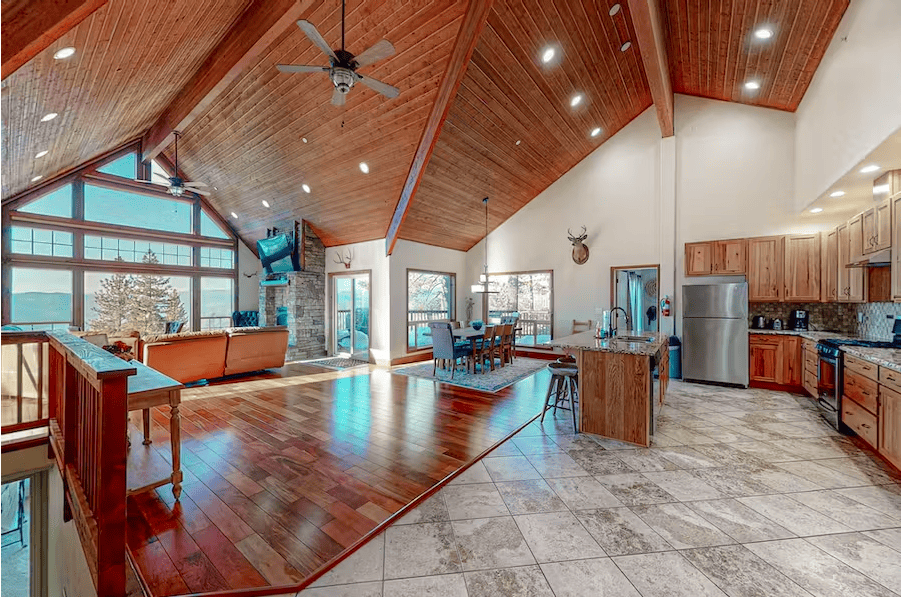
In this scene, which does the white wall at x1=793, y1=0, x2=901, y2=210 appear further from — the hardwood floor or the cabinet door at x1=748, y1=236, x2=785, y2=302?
the hardwood floor

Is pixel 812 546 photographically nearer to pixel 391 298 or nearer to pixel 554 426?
pixel 554 426

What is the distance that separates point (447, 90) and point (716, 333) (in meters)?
5.32

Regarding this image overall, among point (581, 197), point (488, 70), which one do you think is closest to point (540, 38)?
point (488, 70)

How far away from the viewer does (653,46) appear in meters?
4.35

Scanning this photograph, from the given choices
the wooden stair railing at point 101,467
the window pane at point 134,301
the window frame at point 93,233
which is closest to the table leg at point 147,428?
the wooden stair railing at point 101,467

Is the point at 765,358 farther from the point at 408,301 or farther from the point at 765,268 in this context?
the point at 408,301

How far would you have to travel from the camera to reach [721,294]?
5582 mm

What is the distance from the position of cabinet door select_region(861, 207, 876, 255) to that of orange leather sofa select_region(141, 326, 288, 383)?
8069mm

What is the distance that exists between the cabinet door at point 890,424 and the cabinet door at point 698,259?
3.62m

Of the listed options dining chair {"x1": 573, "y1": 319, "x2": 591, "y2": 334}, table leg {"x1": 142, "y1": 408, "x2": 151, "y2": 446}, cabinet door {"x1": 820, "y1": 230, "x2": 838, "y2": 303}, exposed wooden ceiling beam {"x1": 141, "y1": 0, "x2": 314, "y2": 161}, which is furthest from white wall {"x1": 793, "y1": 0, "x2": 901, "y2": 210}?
table leg {"x1": 142, "y1": 408, "x2": 151, "y2": 446}

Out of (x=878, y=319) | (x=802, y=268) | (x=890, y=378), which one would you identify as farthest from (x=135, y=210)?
(x=878, y=319)

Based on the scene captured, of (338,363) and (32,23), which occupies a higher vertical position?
(32,23)

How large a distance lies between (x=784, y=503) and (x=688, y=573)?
3.94 ft

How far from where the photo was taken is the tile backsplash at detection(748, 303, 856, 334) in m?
5.18
